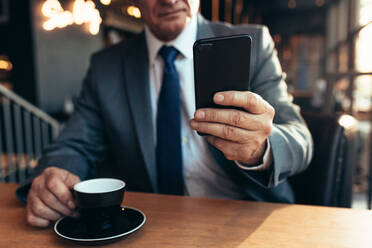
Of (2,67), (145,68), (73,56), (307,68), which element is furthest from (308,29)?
(145,68)

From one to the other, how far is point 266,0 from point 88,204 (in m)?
11.4

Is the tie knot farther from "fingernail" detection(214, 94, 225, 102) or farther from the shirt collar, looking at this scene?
"fingernail" detection(214, 94, 225, 102)

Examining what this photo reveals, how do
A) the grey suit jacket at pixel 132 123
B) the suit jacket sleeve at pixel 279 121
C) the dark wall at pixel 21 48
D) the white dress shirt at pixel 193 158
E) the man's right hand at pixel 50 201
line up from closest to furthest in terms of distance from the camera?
the man's right hand at pixel 50 201 < the suit jacket sleeve at pixel 279 121 < the grey suit jacket at pixel 132 123 < the white dress shirt at pixel 193 158 < the dark wall at pixel 21 48

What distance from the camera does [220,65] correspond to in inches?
25.8

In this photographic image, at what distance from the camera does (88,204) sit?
656mm

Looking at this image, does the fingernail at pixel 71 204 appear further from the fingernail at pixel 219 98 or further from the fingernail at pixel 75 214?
the fingernail at pixel 219 98

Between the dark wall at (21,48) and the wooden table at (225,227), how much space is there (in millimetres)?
4938

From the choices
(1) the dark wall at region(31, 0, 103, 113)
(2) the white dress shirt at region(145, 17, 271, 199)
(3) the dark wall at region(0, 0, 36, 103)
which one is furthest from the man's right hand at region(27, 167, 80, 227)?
(3) the dark wall at region(0, 0, 36, 103)

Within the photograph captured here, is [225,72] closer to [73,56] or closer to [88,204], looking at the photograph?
[88,204]

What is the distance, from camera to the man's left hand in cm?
65

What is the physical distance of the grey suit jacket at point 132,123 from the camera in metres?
1.04

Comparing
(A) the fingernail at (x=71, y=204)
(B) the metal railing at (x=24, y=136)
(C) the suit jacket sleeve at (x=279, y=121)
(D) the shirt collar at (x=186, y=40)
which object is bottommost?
(B) the metal railing at (x=24, y=136)

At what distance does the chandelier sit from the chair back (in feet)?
A: 2.76

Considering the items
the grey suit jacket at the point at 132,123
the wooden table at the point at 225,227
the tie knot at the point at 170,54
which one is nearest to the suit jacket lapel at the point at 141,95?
the grey suit jacket at the point at 132,123
